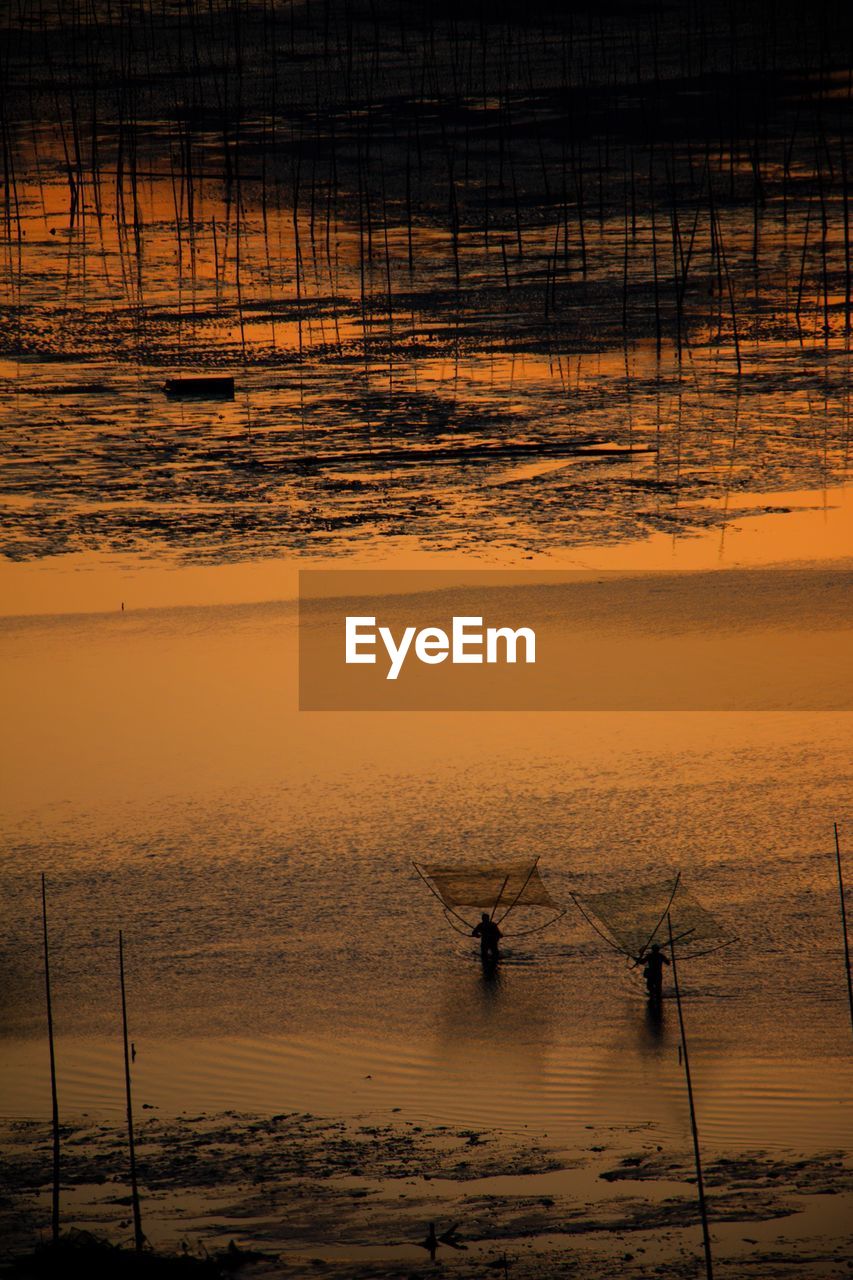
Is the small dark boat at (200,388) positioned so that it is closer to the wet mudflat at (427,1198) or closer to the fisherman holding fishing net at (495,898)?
the fisherman holding fishing net at (495,898)

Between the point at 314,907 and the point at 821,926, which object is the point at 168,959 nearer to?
the point at 314,907

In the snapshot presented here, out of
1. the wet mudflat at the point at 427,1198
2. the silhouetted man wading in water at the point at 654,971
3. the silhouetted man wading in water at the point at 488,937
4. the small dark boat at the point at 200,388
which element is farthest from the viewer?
the small dark boat at the point at 200,388

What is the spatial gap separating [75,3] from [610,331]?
16.5 m

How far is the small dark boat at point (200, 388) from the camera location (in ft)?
63.8

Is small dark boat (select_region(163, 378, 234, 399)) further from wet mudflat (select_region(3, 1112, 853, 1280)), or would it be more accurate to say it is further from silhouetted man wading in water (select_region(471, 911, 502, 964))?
wet mudflat (select_region(3, 1112, 853, 1280))

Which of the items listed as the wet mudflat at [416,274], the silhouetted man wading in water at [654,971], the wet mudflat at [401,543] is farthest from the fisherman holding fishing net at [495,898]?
the wet mudflat at [416,274]

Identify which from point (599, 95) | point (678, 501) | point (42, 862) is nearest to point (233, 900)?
point (42, 862)

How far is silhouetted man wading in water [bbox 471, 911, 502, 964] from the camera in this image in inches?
392

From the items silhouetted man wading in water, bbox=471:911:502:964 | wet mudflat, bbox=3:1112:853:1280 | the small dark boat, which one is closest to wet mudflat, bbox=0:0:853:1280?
wet mudflat, bbox=3:1112:853:1280

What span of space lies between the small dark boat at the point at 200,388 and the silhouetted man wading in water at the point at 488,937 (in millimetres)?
10547

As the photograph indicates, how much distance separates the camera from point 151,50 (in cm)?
3259

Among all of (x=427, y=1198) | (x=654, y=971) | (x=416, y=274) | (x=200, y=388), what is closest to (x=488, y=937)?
(x=654, y=971)

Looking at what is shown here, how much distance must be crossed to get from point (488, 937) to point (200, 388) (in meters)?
10.7

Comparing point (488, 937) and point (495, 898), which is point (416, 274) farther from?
point (488, 937)
